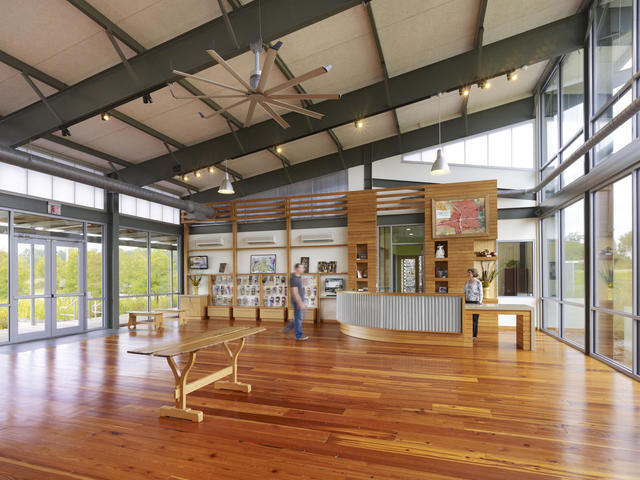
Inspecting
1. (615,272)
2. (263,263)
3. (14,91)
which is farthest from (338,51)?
(263,263)

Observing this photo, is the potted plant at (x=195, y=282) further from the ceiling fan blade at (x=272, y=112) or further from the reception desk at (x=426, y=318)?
the ceiling fan blade at (x=272, y=112)

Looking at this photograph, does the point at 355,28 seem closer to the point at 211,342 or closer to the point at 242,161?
the point at 211,342

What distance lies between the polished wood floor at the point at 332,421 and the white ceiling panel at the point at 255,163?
616 cm

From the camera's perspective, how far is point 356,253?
9953mm

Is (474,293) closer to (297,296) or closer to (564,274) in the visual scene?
(564,274)

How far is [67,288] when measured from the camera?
27.9ft

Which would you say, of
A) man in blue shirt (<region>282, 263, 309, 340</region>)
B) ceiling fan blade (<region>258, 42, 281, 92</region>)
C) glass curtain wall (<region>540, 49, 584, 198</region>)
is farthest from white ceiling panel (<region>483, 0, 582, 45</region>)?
man in blue shirt (<region>282, 263, 309, 340</region>)

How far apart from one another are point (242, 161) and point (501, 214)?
23.0ft

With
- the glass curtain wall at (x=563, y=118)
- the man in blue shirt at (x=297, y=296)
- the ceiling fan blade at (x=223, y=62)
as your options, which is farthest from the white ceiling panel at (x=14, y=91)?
the glass curtain wall at (x=563, y=118)

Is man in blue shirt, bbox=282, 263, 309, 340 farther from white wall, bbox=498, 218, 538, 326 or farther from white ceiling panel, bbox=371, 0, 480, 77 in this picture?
white wall, bbox=498, 218, 538, 326

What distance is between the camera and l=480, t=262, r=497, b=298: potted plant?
899 centimetres

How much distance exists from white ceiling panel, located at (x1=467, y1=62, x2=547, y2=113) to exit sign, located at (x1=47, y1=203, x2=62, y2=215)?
9.42 metres

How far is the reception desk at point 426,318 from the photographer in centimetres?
657

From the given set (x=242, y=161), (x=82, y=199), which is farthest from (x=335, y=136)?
(x=82, y=199)
